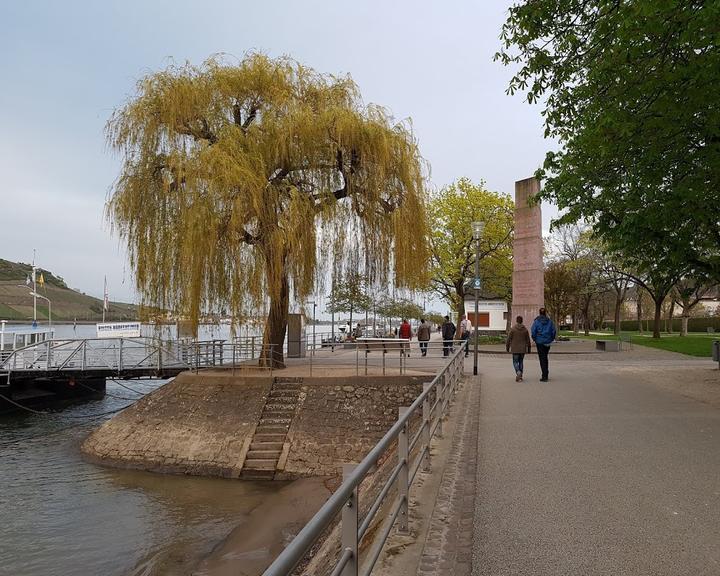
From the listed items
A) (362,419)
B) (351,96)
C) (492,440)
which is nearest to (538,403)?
(492,440)

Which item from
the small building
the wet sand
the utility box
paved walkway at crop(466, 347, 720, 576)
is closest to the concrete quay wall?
the wet sand

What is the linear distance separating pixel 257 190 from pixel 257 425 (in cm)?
617

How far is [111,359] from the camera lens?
2339 cm

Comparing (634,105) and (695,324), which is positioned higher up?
(634,105)

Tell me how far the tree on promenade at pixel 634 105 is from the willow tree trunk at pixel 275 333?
26.9ft

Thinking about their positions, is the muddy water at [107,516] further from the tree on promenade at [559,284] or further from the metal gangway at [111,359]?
the tree on promenade at [559,284]

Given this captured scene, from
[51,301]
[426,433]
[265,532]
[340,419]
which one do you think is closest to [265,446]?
[340,419]

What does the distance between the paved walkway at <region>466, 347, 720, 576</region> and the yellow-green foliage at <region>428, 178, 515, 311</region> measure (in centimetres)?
2886

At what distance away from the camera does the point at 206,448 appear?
1516 cm

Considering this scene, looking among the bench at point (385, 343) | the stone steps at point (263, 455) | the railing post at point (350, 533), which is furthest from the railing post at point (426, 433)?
the bench at point (385, 343)

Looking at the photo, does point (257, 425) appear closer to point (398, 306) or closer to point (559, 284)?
point (398, 306)

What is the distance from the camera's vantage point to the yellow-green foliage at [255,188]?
15.6 metres

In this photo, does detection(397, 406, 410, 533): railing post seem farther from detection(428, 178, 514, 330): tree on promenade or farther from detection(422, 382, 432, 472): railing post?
detection(428, 178, 514, 330): tree on promenade

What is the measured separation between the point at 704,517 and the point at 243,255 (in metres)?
13.0
